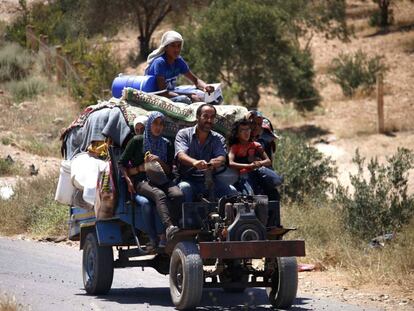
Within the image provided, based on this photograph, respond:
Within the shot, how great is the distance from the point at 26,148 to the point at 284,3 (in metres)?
20.4

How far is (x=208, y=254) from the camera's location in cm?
998

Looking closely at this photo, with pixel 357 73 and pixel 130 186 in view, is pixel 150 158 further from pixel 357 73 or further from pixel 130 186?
pixel 357 73

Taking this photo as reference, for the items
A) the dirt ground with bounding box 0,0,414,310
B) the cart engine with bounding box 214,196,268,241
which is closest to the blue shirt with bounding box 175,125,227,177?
the cart engine with bounding box 214,196,268,241

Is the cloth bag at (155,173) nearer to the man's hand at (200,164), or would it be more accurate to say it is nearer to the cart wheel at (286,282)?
the man's hand at (200,164)

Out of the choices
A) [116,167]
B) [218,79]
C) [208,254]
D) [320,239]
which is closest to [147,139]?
[116,167]

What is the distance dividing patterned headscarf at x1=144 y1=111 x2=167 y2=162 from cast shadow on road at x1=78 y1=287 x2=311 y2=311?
1608 mm

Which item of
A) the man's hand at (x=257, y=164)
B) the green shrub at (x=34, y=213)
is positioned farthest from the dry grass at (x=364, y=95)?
the man's hand at (x=257, y=164)

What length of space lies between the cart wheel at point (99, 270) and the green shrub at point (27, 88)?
22107mm

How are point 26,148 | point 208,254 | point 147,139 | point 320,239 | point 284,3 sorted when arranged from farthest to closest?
point 284,3 → point 26,148 → point 320,239 → point 147,139 → point 208,254

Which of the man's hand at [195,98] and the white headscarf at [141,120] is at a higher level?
the man's hand at [195,98]

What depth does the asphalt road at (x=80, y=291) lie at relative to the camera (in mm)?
10898

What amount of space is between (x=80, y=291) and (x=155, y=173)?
6.75 ft

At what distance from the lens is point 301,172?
66.3 ft

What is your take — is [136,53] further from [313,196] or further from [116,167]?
[116,167]
